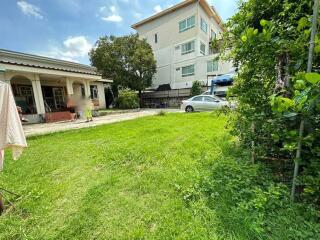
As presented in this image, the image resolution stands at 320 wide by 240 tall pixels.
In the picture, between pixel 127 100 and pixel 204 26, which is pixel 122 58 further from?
pixel 204 26

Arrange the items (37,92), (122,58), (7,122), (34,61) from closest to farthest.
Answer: (7,122)
(37,92)
(34,61)
(122,58)

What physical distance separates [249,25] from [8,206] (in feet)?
14.8

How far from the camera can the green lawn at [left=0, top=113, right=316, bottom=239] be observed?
1806 mm

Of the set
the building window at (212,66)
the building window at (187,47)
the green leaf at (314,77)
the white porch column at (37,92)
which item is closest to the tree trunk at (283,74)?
the green leaf at (314,77)

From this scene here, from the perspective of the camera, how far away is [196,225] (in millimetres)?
1788

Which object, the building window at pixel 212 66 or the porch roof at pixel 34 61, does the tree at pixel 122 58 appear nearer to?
the porch roof at pixel 34 61

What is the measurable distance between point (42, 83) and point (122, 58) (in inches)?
383

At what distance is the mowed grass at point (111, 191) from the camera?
1.82m

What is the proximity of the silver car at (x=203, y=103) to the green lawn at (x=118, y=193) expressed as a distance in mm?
6948

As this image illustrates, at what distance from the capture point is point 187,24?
20719 mm

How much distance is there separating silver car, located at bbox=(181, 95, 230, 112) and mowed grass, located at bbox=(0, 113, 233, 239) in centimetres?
701

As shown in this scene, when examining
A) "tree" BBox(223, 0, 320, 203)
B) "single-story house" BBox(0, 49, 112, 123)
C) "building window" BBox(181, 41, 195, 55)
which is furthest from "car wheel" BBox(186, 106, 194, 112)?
"building window" BBox(181, 41, 195, 55)

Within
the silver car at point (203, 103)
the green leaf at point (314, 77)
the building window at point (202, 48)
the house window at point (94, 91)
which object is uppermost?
the building window at point (202, 48)

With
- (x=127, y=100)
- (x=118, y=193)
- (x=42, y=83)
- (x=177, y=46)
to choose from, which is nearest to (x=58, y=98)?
(x=42, y=83)
